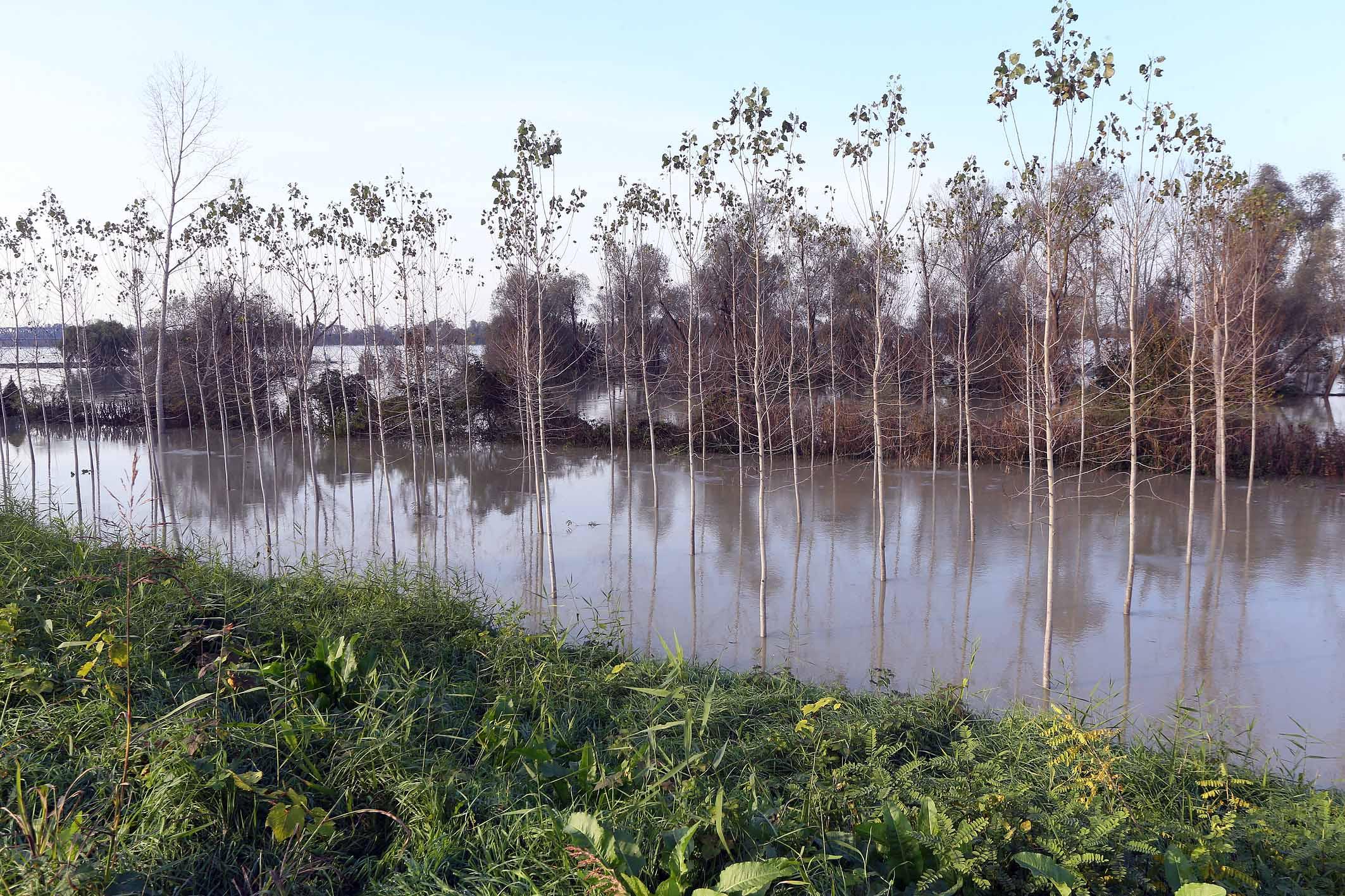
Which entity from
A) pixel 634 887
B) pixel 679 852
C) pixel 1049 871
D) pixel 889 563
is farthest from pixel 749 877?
pixel 889 563

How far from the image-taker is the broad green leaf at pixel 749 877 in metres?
2.24

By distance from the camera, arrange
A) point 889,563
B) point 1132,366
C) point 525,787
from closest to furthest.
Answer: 1. point 525,787
2. point 1132,366
3. point 889,563

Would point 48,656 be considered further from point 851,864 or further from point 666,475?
point 666,475

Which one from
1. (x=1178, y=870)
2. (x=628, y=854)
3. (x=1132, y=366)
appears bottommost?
(x=1178, y=870)

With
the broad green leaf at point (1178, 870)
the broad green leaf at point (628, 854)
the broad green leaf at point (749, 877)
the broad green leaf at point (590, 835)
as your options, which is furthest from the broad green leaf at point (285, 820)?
the broad green leaf at point (1178, 870)

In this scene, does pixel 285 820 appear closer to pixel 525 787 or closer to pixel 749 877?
pixel 525 787

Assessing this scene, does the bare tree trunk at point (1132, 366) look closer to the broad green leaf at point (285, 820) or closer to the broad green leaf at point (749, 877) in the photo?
the broad green leaf at point (749, 877)

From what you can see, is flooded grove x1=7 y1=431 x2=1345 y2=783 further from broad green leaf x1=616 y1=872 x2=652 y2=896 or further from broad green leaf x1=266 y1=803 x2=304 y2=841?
broad green leaf x1=616 y1=872 x2=652 y2=896

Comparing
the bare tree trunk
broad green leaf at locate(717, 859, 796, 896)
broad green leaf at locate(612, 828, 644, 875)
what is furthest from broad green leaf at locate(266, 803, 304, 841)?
the bare tree trunk

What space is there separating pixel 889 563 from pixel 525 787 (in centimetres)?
884

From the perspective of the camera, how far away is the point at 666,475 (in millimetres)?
19562

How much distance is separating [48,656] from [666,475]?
15.8 m

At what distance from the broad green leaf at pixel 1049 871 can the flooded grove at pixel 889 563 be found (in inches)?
128

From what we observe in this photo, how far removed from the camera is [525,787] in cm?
319
